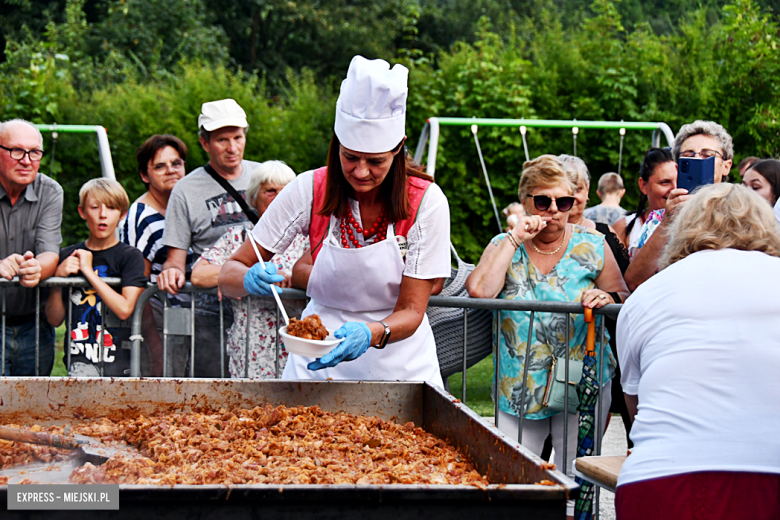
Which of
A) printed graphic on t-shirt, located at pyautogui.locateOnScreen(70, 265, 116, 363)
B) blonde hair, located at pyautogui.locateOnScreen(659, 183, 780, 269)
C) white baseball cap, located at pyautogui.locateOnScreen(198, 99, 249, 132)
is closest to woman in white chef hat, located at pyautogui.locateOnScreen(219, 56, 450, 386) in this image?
blonde hair, located at pyautogui.locateOnScreen(659, 183, 780, 269)

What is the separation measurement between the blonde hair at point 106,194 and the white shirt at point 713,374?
308 centimetres

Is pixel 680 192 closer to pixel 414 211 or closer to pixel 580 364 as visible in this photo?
pixel 580 364

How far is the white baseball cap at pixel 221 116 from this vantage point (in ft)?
14.1

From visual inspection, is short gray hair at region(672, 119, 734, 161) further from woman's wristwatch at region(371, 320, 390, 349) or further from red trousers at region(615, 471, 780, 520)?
red trousers at region(615, 471, 780, 520)

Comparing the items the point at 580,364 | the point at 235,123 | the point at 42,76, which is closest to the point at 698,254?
the point at 580,364

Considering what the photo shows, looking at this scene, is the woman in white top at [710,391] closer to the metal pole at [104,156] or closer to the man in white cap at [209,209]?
the man in white cap at [209,209]

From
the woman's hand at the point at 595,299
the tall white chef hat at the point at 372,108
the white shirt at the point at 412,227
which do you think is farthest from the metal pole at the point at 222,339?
the woman's hand at the point at 595,299

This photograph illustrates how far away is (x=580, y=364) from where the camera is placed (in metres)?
3.37

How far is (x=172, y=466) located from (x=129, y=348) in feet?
6.49

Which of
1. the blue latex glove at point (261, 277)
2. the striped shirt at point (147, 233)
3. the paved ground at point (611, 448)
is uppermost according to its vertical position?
the striped shirt at point (147, 233)

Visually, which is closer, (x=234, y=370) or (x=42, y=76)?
(x=234, y=370)

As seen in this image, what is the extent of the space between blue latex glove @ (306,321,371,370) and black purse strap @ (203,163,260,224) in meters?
1.75

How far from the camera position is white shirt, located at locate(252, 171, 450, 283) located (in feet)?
8.82

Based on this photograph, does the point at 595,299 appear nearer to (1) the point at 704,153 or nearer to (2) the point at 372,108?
(1) the point at 704,153
